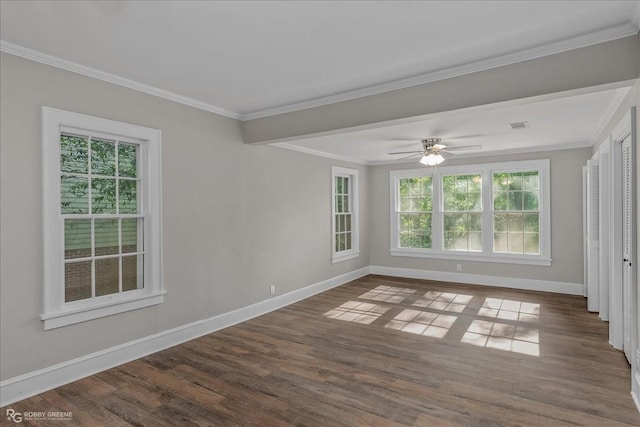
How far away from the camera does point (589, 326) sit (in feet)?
14.5

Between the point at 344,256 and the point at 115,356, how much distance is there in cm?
A: 456

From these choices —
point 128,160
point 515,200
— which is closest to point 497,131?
point 515,200

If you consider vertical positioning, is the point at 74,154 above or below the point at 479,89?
below

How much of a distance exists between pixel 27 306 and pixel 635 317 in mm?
4679

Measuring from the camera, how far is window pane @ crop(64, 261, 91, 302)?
10.2 ft

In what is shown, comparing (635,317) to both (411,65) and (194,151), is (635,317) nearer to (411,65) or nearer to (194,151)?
(411,65)

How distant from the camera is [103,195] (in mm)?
3371

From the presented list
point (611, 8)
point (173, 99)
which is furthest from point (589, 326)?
point (173, 99)

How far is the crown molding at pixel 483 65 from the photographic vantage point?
2.51 metres

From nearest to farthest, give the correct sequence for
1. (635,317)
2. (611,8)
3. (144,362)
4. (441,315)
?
(611,8) < (635,317) < (144,362) < (441,315)

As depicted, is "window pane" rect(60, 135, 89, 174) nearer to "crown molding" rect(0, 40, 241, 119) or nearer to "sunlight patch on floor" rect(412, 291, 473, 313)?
"crown molding" rect(0, 40, 241, 119)

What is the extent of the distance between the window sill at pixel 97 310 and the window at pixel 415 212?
5376mm

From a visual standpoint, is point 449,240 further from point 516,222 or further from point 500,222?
point 516,222

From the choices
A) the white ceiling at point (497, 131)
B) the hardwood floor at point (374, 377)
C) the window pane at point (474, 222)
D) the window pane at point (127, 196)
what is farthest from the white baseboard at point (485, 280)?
the window pane at point (127, 196)
